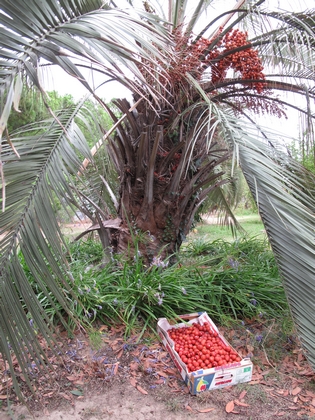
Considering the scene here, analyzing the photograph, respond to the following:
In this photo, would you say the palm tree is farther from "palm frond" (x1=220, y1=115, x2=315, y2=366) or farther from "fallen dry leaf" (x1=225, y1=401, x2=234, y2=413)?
"fallen dry leaf" (x1=225, y1=401, x2=234, y2=413)

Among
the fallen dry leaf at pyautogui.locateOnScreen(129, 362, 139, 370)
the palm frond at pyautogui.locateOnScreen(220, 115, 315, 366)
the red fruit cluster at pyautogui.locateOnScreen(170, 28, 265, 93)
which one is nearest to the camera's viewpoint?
the palm frond at pyautogui.locateOnScreen(220, 115, 315, 366)

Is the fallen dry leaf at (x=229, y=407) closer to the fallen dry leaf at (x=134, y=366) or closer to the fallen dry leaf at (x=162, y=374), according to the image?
the fallen dry leaf at (x=162, y=374)

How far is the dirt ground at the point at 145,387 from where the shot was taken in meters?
1.81

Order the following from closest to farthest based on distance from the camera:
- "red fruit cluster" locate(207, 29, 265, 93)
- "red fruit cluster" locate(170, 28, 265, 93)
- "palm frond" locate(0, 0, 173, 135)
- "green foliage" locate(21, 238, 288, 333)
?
"palm frond" locate(0, 0, 173, 135) < "red fruit cluster" locate(170, 28, 265, 93) < "red fruit cluster" locate(207, 29, 265, 93) < "green foliage" locate(21, 238, 288, 333)

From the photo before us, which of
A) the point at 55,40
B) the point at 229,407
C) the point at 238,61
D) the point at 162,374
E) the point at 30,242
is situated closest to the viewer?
the point at 55,40

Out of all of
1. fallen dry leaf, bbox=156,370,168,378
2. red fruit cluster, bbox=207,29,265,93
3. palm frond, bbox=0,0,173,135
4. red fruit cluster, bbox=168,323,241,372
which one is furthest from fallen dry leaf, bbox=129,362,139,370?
red fruit cluster, bbox=207,29,265,93

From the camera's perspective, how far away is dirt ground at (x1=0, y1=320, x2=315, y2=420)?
5.95 feet

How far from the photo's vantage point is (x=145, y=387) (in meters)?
2.01

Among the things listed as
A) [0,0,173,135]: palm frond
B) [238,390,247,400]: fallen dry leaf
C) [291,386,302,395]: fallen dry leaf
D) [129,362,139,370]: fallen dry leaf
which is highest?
[0,0,173,135]: palm frond

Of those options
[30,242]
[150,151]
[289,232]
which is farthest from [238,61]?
[30,242]

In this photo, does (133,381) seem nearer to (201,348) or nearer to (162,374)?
(162,374)

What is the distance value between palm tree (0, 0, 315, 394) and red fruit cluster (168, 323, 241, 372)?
2.01ft

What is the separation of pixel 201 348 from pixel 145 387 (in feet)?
1.38

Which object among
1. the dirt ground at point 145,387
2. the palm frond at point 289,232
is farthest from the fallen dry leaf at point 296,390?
the palm frond at point 289,232
